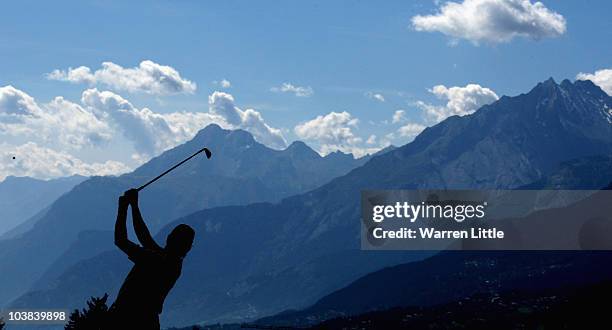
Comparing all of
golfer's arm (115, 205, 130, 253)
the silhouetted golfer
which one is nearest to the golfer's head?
the silhouetted golfer

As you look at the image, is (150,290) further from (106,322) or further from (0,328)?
(0,328)

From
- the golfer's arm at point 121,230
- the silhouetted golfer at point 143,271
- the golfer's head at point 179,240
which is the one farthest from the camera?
the golfer's head at point 179,240

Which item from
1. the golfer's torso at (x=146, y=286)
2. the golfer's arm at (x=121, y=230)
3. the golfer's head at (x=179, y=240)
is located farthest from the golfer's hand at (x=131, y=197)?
the golfer's torso at (x=146, y=286)

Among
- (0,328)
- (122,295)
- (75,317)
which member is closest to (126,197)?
(122,295)

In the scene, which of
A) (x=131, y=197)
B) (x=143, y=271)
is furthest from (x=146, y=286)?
(x=131, y=197)

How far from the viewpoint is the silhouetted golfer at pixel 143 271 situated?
8.19 metres

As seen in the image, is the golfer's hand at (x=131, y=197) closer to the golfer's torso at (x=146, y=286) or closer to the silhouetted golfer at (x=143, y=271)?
the silhouetted golfer at (x=143, y=271)

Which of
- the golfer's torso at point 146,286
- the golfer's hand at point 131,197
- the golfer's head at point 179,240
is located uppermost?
the golfer's hand at point 131,197

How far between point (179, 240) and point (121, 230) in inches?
28.5

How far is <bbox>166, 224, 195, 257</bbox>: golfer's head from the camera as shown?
8.54 meters

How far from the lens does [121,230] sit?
809cm

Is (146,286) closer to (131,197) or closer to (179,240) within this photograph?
(179,240)

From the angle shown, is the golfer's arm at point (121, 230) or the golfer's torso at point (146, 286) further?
the golfer's torso at point (146, 286)

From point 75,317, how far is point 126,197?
105 ft
